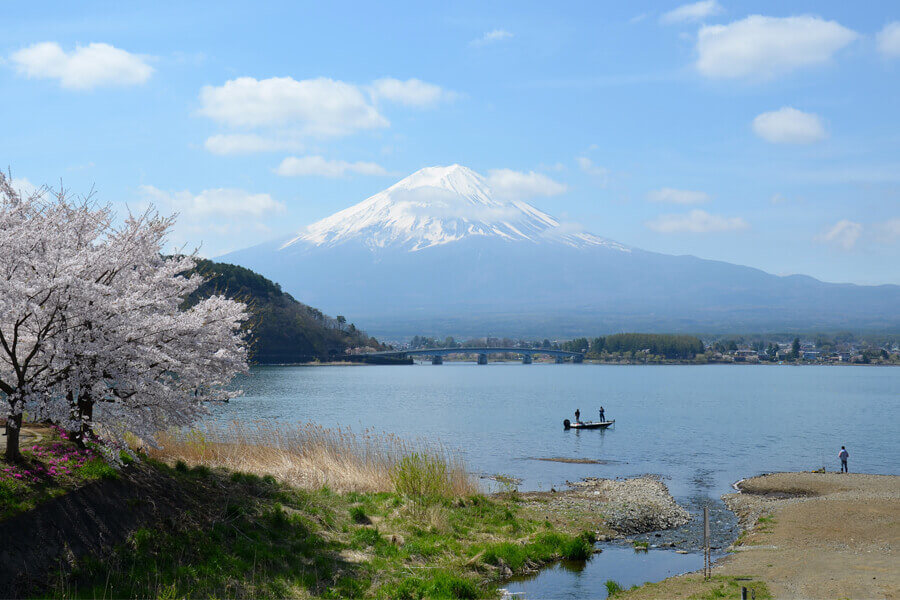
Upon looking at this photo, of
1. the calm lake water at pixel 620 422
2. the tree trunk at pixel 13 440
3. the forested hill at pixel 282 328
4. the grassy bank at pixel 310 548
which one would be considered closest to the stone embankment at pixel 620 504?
the calm lake water at pixel 620 422

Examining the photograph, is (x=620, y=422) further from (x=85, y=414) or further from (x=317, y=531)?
(x=85, y=414)

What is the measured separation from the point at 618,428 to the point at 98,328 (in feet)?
186

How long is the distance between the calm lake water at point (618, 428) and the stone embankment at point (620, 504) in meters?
1.36

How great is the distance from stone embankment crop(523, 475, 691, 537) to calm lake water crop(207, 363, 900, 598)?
53.7 inches

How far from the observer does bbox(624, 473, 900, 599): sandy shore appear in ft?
51.0

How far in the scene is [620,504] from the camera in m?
27.1

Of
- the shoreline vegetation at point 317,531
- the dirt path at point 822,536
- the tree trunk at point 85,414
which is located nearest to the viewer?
the shoreline vegetation at point 317,531

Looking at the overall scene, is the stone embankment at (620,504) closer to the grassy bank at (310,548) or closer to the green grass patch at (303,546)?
the green grass patch at (303,546)

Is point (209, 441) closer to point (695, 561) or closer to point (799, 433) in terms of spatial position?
point (695, 561)

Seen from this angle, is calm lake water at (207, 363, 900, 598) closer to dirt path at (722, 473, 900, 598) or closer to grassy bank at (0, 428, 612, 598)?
dirt path at (722, 473, 900, 598)

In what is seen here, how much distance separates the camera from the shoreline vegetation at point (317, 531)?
39.7 feet

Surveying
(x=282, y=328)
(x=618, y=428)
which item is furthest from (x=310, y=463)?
(x=282, y=328)

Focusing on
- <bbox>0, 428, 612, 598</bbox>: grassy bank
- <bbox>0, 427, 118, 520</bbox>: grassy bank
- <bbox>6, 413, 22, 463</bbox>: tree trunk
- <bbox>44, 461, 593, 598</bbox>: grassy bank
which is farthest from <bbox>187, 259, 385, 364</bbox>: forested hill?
<bbox>6, 413, 22, 463</bbox>: tree trunk

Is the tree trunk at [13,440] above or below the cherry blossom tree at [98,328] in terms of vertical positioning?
below
